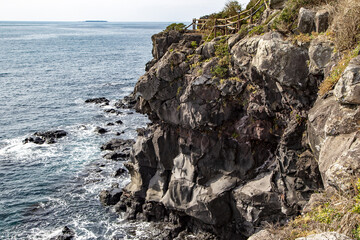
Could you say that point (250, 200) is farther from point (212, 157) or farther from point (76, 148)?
point (76, 148)

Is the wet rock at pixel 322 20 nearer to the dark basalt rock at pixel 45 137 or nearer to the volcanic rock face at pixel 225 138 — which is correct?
the volcanic rock face at pixel 225 138

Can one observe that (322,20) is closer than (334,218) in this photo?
No

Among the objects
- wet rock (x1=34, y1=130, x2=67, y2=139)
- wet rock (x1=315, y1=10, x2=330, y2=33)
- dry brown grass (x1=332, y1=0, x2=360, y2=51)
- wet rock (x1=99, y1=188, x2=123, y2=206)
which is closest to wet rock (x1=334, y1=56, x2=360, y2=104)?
dry brown grass (x1=332, y1=0, x2=360, y2=51)

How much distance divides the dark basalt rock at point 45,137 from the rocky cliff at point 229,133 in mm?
24104

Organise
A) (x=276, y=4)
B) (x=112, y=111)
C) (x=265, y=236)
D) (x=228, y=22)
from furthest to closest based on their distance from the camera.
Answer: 1. (x=112, y=111)
2. (x=228, y=22)
3. (x=276, y=4)
4. (x=265, y=236)

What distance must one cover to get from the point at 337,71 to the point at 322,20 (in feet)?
19.7

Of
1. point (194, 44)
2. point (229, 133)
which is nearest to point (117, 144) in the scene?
point (194, 44)

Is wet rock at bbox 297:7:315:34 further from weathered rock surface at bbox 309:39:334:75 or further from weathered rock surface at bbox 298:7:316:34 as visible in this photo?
weathered rock surface at bbox 309:39:334:75

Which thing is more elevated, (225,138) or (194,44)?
(194,44)

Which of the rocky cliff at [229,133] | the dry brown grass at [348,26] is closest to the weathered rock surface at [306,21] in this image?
the rocky cliff at [229,133]

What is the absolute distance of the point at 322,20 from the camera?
22.0 metres

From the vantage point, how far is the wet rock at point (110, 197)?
3972 cm

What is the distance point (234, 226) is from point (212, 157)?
661cm

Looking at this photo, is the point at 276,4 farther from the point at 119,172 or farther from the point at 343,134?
the point at 119,172
